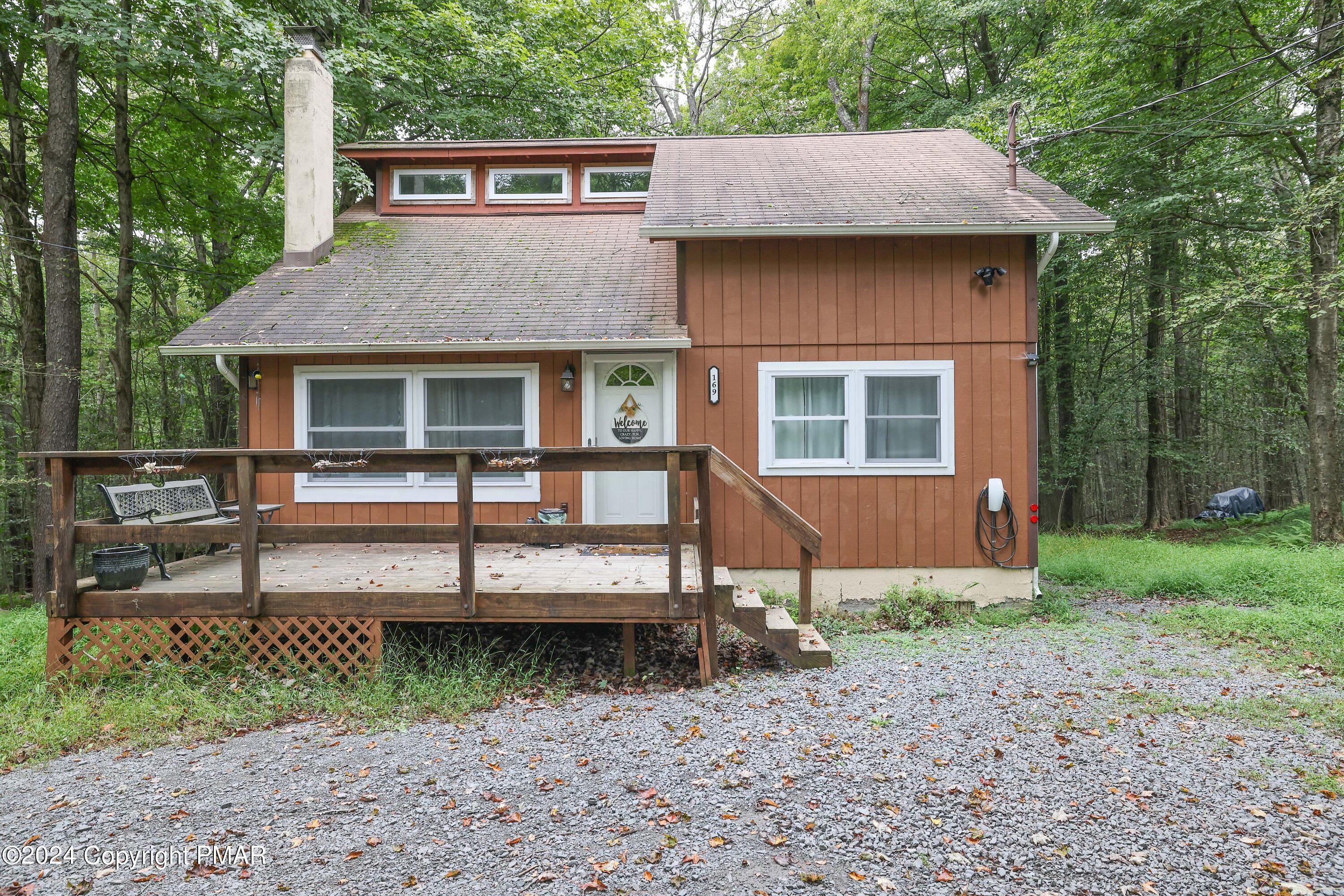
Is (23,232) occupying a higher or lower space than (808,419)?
higher

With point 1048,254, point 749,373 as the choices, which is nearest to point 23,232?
point 749,373

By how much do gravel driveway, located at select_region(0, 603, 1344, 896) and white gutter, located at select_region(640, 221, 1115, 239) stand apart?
13.7 feet

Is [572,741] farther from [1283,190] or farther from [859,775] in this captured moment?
[1283,190]

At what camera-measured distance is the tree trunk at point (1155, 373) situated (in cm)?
1250

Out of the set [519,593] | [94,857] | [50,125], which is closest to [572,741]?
[519,593]

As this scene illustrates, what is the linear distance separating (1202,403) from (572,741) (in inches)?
711

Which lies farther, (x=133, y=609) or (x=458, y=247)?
(x=458, y=247)

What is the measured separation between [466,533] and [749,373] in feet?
11.6

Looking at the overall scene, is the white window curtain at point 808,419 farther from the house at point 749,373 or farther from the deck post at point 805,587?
the deck post at point 805,587

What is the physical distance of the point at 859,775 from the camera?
3164mm

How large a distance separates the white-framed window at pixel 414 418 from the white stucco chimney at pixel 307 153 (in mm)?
2165

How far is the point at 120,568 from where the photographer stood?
4703 mm

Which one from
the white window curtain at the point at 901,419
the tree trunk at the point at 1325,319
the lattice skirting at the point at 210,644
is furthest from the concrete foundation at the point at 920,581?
the tree trunk at the point at 1325,319

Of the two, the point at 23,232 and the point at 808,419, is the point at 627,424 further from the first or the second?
the point at 23,232
